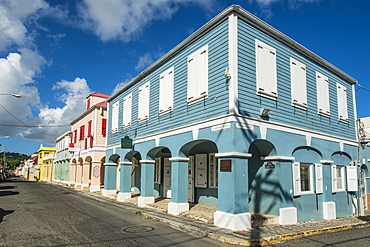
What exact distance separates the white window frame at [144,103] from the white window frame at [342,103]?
951 cm

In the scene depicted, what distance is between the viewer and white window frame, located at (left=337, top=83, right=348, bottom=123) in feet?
A: 45.6

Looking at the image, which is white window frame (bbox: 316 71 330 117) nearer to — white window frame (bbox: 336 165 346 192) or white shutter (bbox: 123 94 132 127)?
white window frame (bbox: 336 165 346 192)

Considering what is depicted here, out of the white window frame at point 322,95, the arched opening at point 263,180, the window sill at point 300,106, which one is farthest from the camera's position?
the white window frame at point 322,95

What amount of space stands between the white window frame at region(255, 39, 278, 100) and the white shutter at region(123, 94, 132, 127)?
858 centimetres

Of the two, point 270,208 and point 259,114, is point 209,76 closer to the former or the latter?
point 259,114

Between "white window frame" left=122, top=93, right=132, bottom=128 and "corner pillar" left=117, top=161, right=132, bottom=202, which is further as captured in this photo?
"white window frame" left=122, top=93, right=132, bottom=128

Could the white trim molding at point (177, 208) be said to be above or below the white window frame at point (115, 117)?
below

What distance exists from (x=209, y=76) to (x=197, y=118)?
5.16ft

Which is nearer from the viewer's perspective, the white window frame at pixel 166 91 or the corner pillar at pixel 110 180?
the white window frame at pixel 166 91

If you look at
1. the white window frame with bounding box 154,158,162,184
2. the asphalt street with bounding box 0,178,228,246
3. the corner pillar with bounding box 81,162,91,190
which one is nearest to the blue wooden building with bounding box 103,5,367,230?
the white window frame with bounding box 154,158,162,184

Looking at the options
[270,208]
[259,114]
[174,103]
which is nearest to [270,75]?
[259,114]

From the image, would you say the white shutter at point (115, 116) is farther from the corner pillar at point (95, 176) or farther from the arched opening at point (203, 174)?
the arched opening at point (203, 174)

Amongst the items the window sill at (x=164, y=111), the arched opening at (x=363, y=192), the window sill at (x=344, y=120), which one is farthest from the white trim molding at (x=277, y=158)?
the arched opening at (x=363, y=192)

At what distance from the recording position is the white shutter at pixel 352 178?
507 inches
